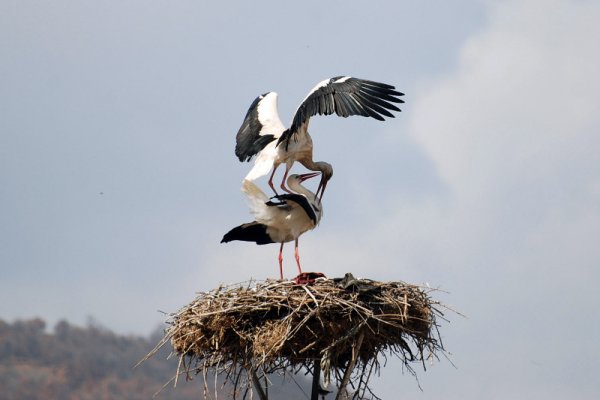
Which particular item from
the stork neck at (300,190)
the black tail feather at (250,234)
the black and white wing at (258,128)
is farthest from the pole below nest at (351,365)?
the black and white wing at (258,128)

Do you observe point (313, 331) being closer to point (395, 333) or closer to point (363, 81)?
point (395, 333)

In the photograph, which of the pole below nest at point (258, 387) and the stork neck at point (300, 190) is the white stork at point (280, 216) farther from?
the pole below nest at point (258, 387)

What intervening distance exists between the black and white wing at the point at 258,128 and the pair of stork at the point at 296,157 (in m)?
0.01

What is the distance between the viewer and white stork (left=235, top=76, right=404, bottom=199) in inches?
458

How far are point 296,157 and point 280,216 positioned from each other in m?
0.84

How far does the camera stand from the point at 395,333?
435 inches

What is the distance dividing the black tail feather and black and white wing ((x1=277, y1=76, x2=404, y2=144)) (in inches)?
41.1

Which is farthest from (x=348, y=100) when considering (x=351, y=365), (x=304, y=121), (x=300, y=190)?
(x=351, y=365)

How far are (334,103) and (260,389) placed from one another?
3098 mm

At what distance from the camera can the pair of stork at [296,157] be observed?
11.7 meters

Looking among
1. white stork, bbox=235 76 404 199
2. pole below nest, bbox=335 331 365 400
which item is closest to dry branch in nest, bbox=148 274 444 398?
pole below nest, bbox=335 331 365 400

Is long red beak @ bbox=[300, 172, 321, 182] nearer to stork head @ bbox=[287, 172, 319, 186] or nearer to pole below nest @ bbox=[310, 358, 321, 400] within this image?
stork head @ bbox=[287, 172, 319, 186]

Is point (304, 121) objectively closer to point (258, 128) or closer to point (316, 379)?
point (258, 128)

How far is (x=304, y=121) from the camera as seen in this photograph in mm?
11805
